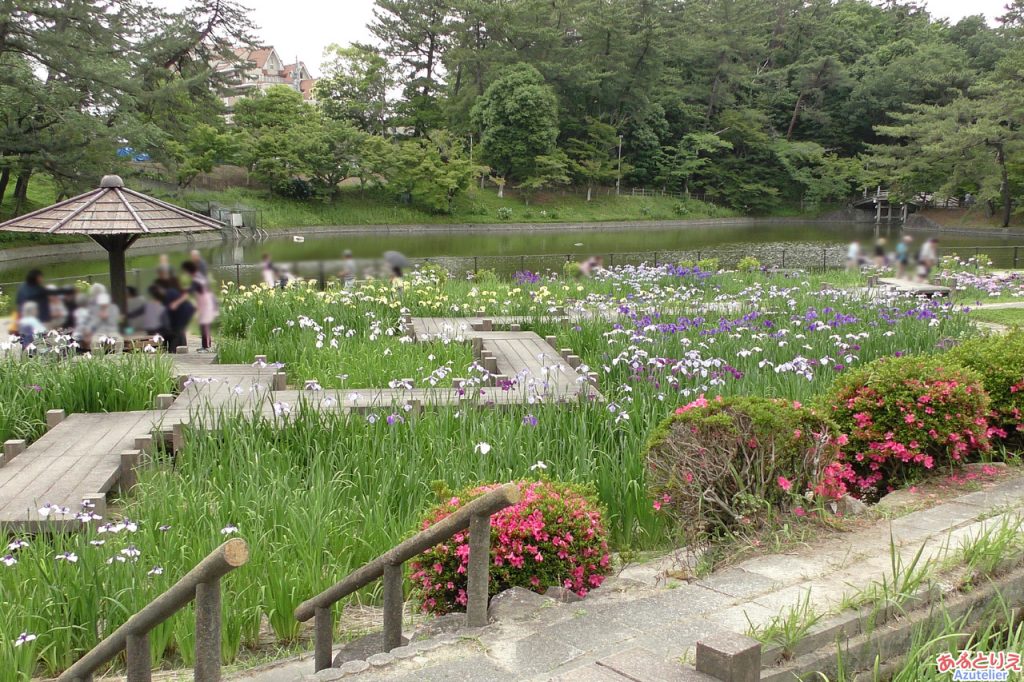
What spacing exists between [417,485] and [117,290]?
9.82 ft

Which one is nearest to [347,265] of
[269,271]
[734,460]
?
[269,271]

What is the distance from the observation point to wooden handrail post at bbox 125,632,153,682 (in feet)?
9.29

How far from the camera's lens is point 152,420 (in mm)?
6574

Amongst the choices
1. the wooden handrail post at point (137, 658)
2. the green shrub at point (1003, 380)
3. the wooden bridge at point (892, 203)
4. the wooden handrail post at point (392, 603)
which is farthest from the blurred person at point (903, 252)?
the green shrub at point (1003, 380)

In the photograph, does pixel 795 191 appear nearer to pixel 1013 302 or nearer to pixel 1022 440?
pixel 1022 440

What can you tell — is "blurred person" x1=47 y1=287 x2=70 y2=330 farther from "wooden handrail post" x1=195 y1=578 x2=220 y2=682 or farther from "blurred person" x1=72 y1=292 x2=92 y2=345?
"wooden handrail post" x1=195 y1=578 x2=220 y2=682

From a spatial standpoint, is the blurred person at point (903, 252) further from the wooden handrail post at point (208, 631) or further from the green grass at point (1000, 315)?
the green grass at point (1000, 315)

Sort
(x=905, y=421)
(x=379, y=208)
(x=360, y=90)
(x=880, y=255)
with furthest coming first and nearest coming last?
(x=905, y=421) < (x=360, y=90) < (x=379, y=208) < (x=880, y=255)

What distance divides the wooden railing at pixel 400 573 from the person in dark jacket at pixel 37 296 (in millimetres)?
1542

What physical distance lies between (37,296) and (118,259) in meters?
0.51

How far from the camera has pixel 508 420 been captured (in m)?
5.91

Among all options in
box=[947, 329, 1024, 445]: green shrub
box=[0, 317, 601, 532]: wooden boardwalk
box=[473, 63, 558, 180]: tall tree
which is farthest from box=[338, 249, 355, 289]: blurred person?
box=[947, 329, 1024, 445]: green shrub

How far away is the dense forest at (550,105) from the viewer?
3.16 meters

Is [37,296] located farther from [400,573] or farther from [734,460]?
[734,460]
